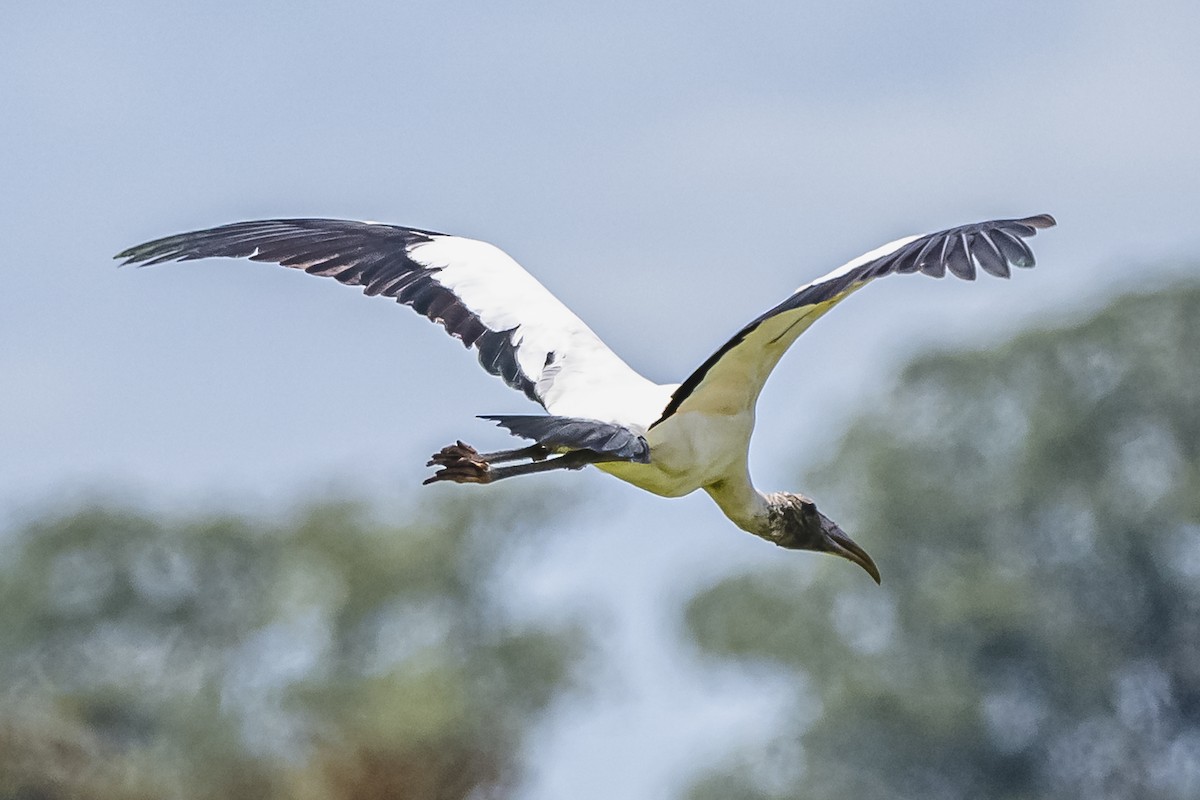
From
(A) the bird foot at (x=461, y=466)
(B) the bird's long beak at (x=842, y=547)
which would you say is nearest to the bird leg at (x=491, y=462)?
(A) the bird foot at (x=461, y=466)

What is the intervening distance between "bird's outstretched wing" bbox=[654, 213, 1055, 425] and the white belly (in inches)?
1.8

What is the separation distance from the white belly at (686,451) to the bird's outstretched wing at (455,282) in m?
0.39

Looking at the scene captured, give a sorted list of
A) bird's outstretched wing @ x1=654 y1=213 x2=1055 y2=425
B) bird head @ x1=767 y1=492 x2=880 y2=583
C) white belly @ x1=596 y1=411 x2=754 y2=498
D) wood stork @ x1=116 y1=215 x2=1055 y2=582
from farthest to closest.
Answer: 1. bird head @ x1=767 y1=492 x2=880 y2=583
2. white belly @ x1=596 y1=411 x2=754 y2=498
3. wood stork @ x1=116 y1=215 x2=1055 y2=582
4. bird's outstretched wing @ x1=654 y1=213 x2=1055 y2=425

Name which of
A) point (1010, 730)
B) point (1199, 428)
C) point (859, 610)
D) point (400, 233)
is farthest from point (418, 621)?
point (400, 233)

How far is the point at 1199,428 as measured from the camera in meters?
42.1

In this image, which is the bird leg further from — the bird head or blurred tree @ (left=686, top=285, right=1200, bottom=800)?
blurred tree @ (left=686, top=285, right=1200, bottom=800)

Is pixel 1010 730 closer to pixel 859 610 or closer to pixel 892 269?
pixel 859 610

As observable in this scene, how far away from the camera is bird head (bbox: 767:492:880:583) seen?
34.6ft

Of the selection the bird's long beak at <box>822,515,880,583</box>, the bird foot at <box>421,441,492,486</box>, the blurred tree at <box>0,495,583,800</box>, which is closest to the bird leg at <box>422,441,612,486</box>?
the bird foot at <box>421,441,492,486</box>

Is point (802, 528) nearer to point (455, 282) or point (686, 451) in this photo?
point (686, 451)

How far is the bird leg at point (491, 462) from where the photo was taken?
30.3 ft

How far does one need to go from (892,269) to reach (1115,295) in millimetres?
36199

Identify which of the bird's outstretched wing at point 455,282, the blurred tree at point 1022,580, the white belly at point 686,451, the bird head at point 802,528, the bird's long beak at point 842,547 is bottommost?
the blurred tree at point 1022,580

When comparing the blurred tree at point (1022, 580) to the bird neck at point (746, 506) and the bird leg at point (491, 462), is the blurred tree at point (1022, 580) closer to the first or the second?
the bird neck at point (746, 506)
